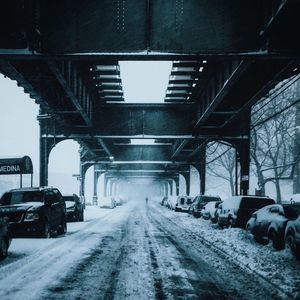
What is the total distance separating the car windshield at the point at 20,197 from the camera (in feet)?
62.0

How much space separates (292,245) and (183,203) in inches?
1434

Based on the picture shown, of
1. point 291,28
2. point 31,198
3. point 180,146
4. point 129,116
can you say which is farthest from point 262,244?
point 180,146

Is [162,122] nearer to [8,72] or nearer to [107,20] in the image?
[8,72]

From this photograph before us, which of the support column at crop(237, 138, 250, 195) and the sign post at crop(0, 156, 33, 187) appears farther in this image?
the sign post at crop(0, 156, 33, 187)

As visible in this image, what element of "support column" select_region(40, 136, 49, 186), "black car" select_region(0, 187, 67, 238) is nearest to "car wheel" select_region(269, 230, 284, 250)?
"black car" select_region(0, 187, 67, 238)

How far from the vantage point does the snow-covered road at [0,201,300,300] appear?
7.91 metres

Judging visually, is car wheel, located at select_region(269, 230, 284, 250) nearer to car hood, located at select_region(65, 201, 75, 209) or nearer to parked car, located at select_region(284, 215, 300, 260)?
parked car, located at select_region(284, 215, 300, 260)

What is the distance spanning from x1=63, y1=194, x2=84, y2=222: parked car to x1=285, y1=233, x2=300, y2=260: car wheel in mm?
18703

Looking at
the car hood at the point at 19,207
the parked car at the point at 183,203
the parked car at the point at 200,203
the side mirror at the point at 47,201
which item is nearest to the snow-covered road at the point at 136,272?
the car hood at the point at 19,207

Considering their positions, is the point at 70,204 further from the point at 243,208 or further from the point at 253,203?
the point at 253,203

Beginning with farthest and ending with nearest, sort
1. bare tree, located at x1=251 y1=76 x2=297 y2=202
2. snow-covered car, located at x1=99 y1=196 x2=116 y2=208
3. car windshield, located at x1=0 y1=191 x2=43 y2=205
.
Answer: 1. snow-covered car, located at x1=99 y1=196 x2=116 y2=208
2. bare tree, located at x1=251 y1=76 x2=297 y2=202
3. car windshield, located at x1=0 y1=191 x2=43 y2=205

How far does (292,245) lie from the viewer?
1248 cm

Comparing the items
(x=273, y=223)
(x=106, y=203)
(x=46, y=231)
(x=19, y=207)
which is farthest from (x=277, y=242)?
(x=106, y=203)

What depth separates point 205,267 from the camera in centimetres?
1087
